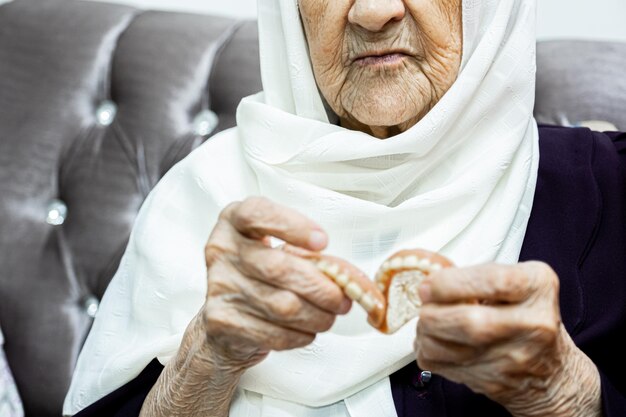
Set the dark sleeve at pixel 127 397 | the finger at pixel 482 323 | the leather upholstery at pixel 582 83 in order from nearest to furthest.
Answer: the finger at pixel 482 323, the dark sleeve at pixel 127 397, the leather upholstery at pixel 582 83

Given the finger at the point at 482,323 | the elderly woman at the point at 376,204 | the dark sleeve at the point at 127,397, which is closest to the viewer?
the finger at the point at 482,323

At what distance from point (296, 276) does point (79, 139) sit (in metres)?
1.04

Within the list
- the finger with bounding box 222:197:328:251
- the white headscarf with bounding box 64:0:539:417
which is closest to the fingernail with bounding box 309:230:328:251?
the finger with bounding box 222:197:328:251

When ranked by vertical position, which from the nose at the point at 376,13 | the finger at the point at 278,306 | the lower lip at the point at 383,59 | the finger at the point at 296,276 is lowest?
the finger at the point at 278,306

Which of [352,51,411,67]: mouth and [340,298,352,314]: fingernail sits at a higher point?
[352,51,411,67]: mouth

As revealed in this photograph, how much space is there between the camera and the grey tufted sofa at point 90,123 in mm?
1569

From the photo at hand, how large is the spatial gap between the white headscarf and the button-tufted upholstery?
33 centimetres

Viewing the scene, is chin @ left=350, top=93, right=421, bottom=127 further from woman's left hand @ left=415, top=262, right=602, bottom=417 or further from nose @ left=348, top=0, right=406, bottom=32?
woman's left hand @ left=415, top=262, right=602, bottom=417

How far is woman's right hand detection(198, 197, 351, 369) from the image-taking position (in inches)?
30.6

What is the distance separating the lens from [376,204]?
1.11 m

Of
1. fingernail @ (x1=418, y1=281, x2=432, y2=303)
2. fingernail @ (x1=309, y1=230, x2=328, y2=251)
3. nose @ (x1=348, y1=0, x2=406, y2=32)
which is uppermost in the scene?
nose @ (x1=348, y1=0, x2=406, y2=32)

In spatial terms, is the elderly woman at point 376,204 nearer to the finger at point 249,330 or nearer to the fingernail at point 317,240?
the finger at point 249,330

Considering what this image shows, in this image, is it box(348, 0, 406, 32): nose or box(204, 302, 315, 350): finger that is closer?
box(204, 302, 315, 350): finger

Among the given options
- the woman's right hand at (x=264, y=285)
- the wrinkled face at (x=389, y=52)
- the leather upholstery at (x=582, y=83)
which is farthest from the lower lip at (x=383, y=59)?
the leather upholstery at (x=582, y=83)
